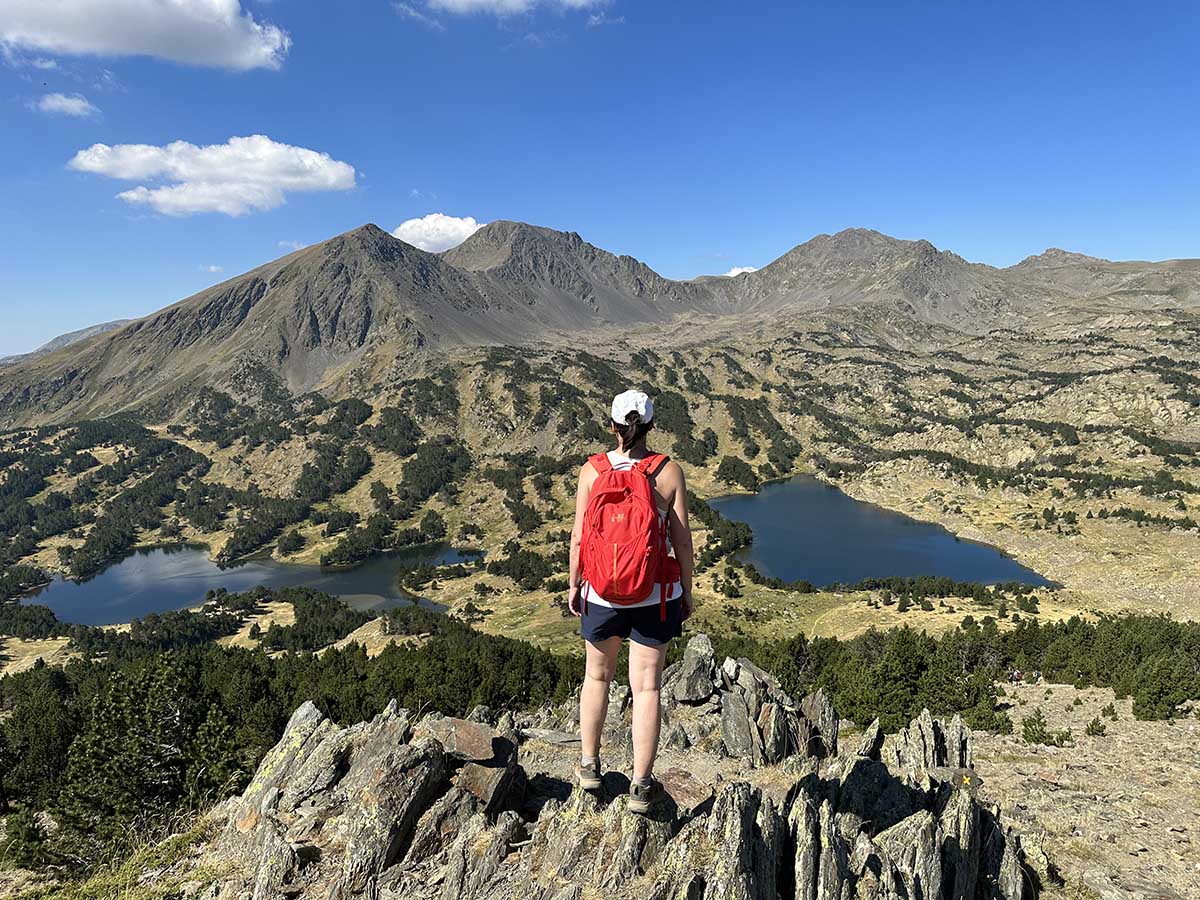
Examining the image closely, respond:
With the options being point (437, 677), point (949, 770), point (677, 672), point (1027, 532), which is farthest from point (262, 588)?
point (1027, 532)

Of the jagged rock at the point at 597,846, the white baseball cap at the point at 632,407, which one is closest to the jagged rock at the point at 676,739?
the jagged rock at the point at 597,846

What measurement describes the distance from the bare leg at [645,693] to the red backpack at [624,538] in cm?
99

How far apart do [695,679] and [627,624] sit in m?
23.5

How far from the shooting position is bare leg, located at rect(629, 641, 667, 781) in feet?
29.8

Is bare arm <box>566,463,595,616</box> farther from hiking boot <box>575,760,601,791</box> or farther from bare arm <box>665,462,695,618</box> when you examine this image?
hiking boot <box>575,760,601,791</box>

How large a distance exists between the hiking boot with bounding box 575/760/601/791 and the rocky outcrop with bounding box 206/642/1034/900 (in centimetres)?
42

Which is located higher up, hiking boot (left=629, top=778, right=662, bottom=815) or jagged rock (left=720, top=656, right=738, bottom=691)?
hiking boot (left=629, top=778, right=662, bottom=815)

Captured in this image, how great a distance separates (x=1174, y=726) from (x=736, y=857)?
4464 cm

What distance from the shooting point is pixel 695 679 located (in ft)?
99.6

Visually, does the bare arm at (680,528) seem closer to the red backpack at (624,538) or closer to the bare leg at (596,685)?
the red backpack at (624,538)

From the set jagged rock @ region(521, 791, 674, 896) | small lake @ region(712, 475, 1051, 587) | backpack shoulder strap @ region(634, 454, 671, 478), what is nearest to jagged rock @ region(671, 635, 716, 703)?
jagged rock @ region(521, 791, 674, 896)

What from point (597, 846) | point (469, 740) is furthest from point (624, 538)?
point (469, 740)

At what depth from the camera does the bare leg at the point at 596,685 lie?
9.45 metres

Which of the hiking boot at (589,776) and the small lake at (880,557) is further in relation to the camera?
the small lake at (880,557)
